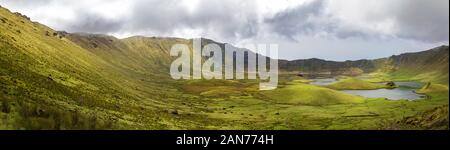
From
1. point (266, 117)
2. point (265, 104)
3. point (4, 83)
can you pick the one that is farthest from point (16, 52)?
point (265, 104)

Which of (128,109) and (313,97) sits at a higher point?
(128,109)

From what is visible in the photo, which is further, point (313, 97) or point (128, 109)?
point (313, 97)

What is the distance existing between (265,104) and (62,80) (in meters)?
77.7

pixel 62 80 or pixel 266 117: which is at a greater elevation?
pixel 62 80

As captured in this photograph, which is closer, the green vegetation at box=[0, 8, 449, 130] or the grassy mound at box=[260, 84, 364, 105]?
the green vegetation at box=[0, 8, 449, 130]

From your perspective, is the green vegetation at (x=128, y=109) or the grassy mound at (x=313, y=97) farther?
the grassy mound at (x=313, y=97)
